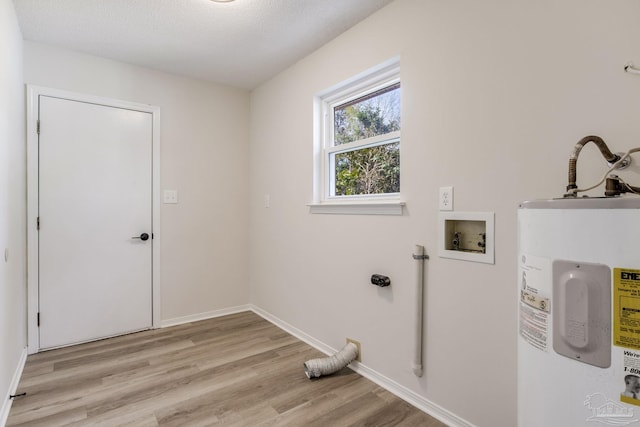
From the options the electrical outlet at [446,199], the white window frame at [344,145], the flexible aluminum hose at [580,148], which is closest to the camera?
the flexible aluminum hose at [580,148]

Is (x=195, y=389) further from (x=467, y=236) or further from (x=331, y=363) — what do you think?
(x=467, y=236)

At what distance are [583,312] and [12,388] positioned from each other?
2.89 meters

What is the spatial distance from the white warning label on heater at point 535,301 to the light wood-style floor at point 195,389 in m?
1.06

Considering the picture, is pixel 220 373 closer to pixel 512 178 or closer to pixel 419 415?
pixel 419 415

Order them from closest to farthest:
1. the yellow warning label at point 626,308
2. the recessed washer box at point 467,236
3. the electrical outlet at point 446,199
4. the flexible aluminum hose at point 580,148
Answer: the yellow warning label at point 626,308 → the flexible aluminum hose at point 580,148 → the recessed washer box at point 467,236 → the electrical outlet at point 446,199

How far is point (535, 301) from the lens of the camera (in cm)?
95

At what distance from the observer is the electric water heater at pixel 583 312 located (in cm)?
76

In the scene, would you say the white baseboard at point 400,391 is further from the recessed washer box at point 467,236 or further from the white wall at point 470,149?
the recessed washer box at point 467,236

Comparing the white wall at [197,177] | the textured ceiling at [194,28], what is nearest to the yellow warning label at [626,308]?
the textured ceiling at [194,28]

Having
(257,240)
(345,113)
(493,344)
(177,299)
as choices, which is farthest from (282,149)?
(493,344)

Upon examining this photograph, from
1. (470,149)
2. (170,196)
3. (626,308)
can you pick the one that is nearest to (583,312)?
(626,308)

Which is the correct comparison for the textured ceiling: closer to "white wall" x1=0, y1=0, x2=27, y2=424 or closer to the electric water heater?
"white wall" x1=0, y1=0, x2=27, y2=424

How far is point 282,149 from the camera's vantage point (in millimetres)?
3064

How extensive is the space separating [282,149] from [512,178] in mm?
2071
